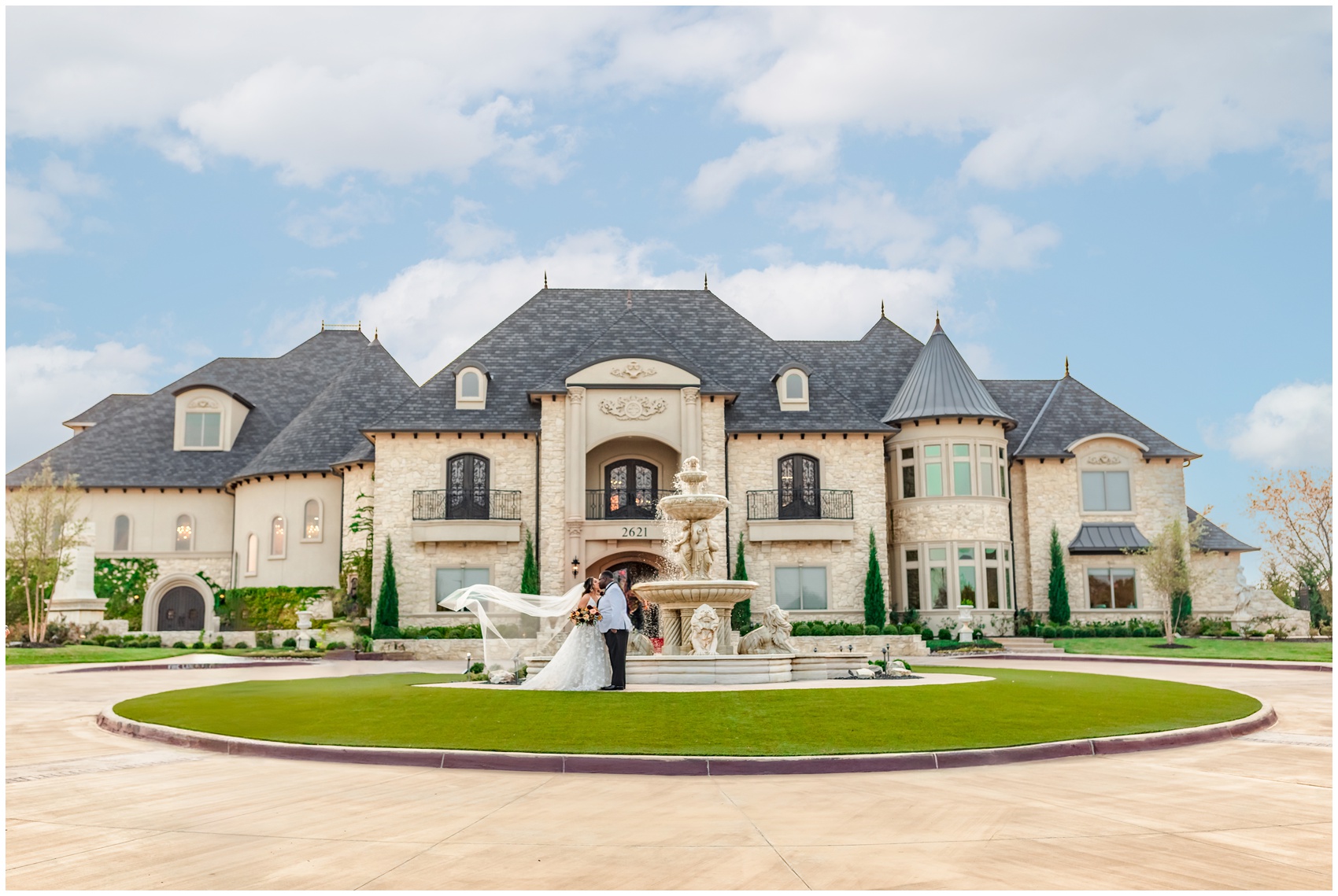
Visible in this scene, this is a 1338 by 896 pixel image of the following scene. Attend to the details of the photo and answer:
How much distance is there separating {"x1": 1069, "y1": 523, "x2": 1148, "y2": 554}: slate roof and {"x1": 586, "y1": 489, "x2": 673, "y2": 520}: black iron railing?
1593 cm

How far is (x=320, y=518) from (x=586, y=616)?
26.4 meters

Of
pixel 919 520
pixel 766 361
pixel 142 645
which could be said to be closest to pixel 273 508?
pixel 142 645

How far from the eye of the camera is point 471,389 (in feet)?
128

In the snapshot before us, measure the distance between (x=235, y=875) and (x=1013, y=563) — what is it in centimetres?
3886

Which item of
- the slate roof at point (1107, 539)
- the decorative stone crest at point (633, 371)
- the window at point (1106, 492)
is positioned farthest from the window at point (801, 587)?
the window at point (1106, 492)

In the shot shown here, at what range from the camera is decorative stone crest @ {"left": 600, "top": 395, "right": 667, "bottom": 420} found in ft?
125

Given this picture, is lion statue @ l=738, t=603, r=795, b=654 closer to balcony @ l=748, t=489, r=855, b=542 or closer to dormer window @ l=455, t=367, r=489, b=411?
balcony @ l=748, t=489, r=855, b=542

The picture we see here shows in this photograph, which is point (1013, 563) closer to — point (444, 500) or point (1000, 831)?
point (444, 500)

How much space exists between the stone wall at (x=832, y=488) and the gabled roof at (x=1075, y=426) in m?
6.66

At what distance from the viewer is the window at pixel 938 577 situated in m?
38.8

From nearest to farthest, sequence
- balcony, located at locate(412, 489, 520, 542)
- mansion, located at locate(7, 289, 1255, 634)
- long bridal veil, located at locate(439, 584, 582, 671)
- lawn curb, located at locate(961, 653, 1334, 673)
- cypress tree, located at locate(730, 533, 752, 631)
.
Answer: long bridal veil, located at locate(439, 584, 582, 671)
lawn curb, located at locate(961, 653, 1334, 673)
cypress tree, located at locate(730, 533, 752, 631)
balcony, located at locate(412, 489, 520, 542)
mansion, located at locate(7, 289, 1255, 634)

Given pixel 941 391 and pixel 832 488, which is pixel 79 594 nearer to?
pixel 832 488

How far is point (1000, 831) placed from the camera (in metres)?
7.19

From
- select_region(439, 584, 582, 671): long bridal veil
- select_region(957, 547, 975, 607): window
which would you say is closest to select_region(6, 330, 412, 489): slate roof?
select_region(439, 584, 582, 671): long bridal veil
